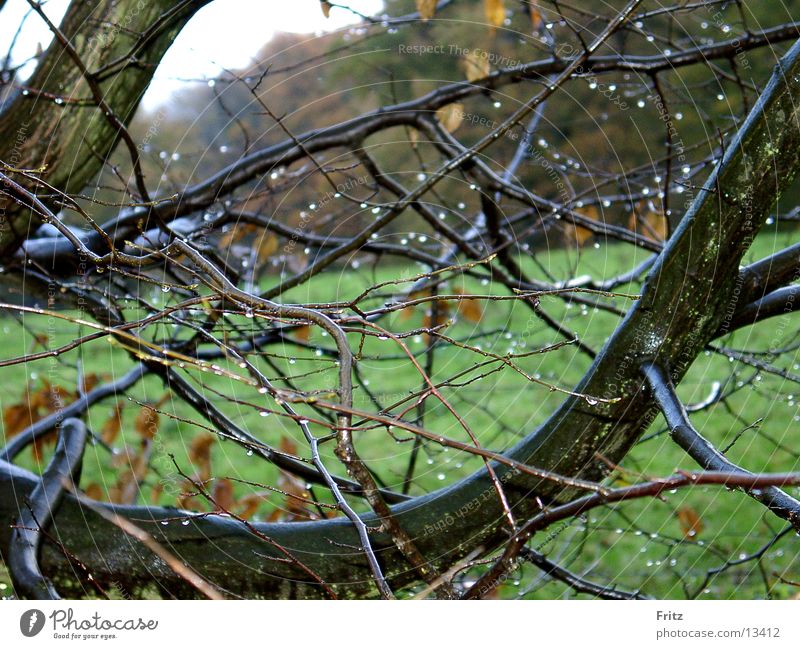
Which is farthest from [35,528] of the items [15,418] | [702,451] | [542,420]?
[542,420]

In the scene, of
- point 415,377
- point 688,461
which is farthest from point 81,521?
point 415,377

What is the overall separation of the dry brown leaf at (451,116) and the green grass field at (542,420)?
0.23m

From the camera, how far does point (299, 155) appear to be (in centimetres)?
99

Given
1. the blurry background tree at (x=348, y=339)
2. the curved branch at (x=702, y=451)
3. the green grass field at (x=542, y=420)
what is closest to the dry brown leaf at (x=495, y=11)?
the blurry background tree at (x=348, y=339)

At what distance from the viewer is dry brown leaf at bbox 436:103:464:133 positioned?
892 mm

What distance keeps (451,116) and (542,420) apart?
1156 mm

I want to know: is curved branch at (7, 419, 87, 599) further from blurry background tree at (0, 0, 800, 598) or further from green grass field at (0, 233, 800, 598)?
green grass field at (0, 233, 800, 598)

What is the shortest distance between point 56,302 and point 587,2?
2.28m

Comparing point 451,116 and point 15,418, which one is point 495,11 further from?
point 15,418

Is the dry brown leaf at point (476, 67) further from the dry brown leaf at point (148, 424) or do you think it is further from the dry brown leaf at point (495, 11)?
the dry brown leaf at point (148, 424)

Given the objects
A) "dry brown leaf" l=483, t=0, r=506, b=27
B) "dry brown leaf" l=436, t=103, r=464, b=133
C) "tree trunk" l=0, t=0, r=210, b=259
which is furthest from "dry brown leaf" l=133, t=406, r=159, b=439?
"dry brown leaf" l=483, t=0, r=506, b=27

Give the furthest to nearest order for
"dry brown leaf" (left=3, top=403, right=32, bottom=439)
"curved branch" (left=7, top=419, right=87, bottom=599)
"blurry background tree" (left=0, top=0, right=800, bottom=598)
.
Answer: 1. "dry brown leaf" (left=3, top=403, right=32, bottom=439)
2. "curved branch" (left=7, top=419, right=87, bottom=599)
3. "blurry background tree" (left=0, top=0, right=800, bottom=598)

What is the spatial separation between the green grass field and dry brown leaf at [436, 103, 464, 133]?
234 mm

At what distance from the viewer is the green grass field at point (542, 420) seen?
101 centimetres
